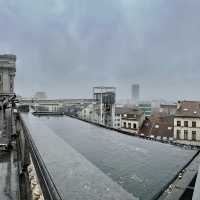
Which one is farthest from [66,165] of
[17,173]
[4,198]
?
[17,173]

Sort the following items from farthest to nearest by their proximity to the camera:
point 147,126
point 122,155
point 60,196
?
point 147,126 → point 122,155 → point 60,196

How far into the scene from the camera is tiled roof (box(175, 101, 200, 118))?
32.4m

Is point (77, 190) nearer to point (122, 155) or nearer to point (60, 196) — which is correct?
point (60, 196)

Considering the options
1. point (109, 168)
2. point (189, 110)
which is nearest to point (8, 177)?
point (109, 168)

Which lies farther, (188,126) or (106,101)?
(106,101)

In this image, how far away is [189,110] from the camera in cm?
3294

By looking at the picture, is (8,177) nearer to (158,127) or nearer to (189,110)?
(189,110)

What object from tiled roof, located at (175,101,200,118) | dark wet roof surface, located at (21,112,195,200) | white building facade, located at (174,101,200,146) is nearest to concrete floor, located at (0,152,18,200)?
dark wet roof surface, located at (21,112,195,200)

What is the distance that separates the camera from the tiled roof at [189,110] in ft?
106

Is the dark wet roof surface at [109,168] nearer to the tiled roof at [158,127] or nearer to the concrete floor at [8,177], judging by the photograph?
the concrete floor at [8,177]

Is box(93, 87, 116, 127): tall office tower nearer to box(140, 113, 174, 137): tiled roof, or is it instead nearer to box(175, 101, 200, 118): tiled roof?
box(140, 113, 174, 137): tiled roof

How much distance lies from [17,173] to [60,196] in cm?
506

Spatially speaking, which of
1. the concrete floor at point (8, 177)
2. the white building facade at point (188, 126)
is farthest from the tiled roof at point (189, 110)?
the concrete floor at point (8, 177)

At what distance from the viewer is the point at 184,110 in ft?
109
